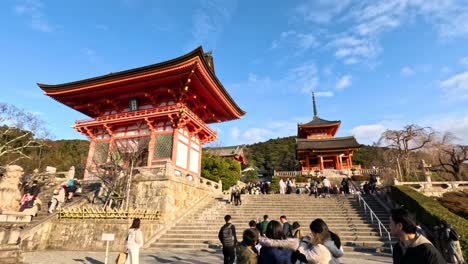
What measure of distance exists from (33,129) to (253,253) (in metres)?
32.3

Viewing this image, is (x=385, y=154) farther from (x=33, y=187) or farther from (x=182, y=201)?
(x=33, y=187)

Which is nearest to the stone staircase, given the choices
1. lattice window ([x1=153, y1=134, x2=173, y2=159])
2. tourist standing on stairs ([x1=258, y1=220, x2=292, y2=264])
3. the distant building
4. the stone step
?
the stone step

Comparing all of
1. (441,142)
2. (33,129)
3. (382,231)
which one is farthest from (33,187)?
(441,142)

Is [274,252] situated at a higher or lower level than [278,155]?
lower

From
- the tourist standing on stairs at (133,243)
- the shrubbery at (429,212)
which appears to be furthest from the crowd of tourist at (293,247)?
the shrubbery at (429,212)

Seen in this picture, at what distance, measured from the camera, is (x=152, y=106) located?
1930 cm

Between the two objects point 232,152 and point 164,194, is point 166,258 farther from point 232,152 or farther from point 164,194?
point 232,152

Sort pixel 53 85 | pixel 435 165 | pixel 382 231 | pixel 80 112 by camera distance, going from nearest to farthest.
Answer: pixel 382 231 → pixel 53 85 → pixel 80 112 → pixel 435 165

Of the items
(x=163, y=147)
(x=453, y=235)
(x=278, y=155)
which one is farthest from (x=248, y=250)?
(x=278, y=155)

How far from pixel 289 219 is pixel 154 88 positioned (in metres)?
12.6

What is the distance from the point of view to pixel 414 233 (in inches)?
97.4

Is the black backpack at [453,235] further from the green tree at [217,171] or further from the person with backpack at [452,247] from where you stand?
the green tree at [217,171]

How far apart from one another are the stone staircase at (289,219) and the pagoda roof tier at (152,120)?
5.76 meters

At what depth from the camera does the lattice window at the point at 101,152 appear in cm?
1897
